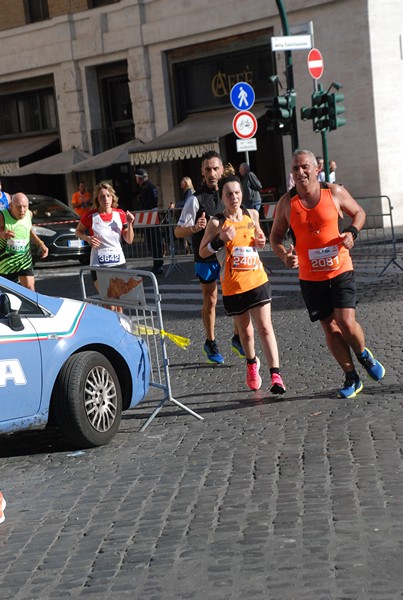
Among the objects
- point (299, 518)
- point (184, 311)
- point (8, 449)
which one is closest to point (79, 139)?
point (184, 311)

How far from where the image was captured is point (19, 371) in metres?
7.53

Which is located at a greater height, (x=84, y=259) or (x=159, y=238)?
(x=159, y=238)

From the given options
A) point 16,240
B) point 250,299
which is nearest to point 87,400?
point 250,299

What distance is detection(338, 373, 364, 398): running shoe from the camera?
352 inches

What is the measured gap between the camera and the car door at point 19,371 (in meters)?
7.45

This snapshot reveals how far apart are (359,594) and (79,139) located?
31401 mm

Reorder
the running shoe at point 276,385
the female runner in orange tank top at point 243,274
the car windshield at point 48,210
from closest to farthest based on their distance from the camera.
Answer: the running shoe at point 276,385
the female runner in orange tank top at point 243,274
the car windshield at point 48,210

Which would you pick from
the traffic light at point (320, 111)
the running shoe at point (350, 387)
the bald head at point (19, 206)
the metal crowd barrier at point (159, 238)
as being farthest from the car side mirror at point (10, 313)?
the traffic light at point (320, 111)

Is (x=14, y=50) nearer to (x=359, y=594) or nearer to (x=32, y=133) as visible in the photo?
(x=32, y=133)

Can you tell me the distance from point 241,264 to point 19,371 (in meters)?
2.62

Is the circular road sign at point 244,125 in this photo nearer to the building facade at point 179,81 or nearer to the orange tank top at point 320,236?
the building facade at point 179,81

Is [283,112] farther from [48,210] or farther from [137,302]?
[137,302]

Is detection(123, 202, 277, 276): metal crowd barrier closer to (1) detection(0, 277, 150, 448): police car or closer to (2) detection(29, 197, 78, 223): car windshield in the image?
(2) detection(29, 197, 78, 223): car windshield

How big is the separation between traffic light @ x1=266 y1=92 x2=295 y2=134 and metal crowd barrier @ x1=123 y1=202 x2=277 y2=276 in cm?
225
